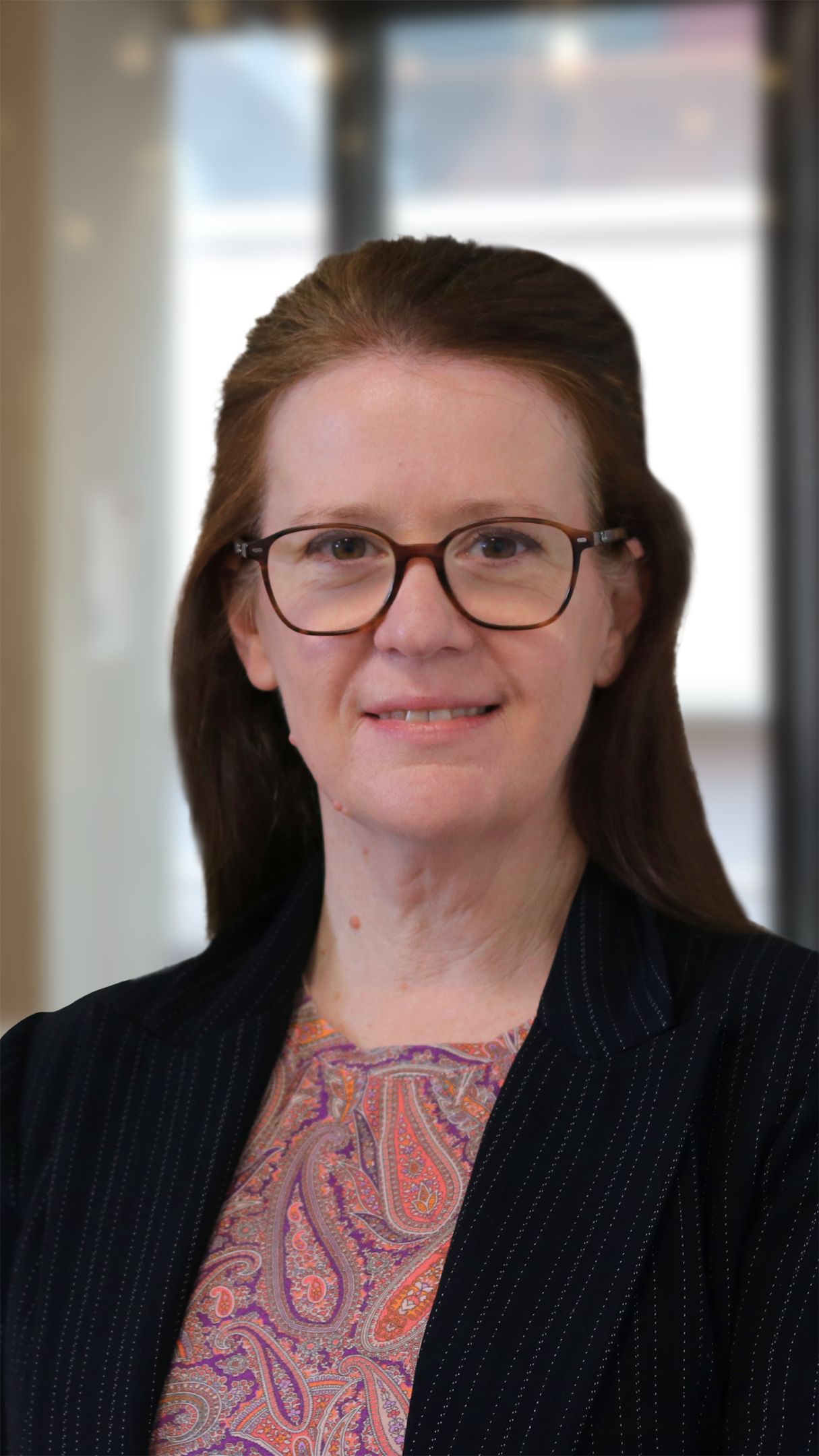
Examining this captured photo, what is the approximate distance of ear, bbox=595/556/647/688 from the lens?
48.4 inches

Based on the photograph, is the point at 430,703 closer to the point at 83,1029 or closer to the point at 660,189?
the point at 83,1029

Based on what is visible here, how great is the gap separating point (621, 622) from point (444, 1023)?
36 cm

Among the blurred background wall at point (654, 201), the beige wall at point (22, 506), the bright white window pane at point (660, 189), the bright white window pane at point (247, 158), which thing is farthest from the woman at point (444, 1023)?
the bright white window pane at point (660, 189)

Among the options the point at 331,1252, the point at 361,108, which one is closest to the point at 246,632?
the point at 331,1252

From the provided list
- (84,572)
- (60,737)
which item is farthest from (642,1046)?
(84,572)

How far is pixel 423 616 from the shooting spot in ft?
3.41

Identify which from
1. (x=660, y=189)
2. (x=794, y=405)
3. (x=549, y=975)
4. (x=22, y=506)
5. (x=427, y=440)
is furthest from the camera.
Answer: (x=660, y=189)

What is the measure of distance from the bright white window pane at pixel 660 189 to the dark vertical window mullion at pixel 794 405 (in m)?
0.05

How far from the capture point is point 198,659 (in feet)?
4.30

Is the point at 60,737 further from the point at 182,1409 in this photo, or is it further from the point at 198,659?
the point at 182,1409

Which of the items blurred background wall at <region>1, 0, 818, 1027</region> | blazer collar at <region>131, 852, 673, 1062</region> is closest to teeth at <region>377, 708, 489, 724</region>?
blazer collar at <region>131, 852, 673, 1062</region>

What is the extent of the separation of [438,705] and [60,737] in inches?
37.7

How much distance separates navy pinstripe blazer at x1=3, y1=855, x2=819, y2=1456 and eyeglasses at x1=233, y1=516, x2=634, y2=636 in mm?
269

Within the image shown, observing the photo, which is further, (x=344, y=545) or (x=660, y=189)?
(x=660, y=189)
